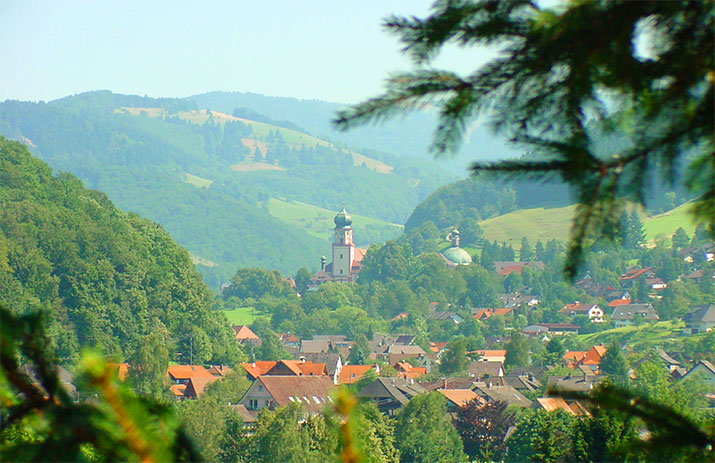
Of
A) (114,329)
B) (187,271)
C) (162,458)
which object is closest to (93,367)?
(162,458)

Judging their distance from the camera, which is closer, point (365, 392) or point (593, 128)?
point (593, 128)

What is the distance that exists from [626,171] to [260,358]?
88793mm

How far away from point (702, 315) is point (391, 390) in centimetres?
4779

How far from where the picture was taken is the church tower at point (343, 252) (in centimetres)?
15975

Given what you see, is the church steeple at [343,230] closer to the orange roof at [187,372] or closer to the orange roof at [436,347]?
the orange roof at [436,347]

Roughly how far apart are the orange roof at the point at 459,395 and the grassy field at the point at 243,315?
2665 inches

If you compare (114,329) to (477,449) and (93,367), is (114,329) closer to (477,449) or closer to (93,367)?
(477,449)

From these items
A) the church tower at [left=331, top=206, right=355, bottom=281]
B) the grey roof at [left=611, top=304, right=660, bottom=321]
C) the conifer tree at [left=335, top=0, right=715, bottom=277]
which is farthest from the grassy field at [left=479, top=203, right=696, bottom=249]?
the conifer tree at [left=335, top=0, right=715, bottom=277]

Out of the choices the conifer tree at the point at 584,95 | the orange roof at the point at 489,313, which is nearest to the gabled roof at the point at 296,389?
the conifer tree at the point at 584,95

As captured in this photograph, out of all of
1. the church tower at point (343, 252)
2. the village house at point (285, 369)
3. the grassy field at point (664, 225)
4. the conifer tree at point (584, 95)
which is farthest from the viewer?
the church tower at point (343, 252)

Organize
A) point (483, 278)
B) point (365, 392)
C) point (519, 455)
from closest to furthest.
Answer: point (519, 455)
point (365, 392)
point (483, 278)

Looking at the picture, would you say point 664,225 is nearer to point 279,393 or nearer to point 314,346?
point 314,346

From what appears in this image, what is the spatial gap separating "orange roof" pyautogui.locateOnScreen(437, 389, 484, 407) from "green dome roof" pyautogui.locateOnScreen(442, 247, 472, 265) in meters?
91.4

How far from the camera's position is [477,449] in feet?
161
